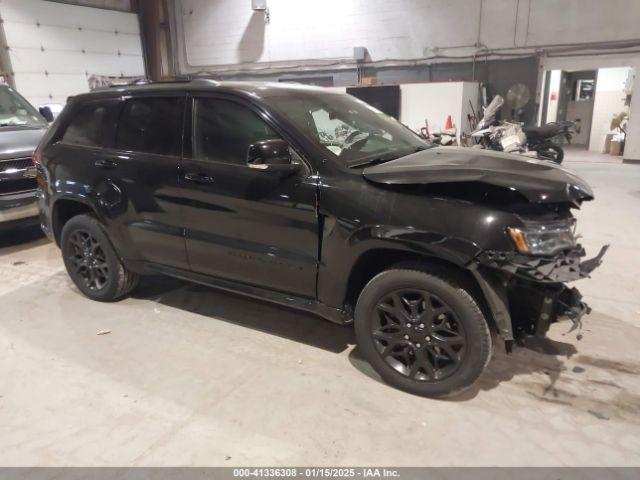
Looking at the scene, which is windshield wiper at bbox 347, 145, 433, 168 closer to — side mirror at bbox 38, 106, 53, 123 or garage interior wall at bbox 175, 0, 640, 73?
side mirror at bbox 38, 106, 53, 123

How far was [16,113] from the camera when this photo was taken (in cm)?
607

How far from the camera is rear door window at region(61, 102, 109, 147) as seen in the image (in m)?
3.53

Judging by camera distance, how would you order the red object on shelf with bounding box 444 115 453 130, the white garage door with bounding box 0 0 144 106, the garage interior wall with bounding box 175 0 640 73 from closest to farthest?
the garage interior wall with bounding box 175 0 640 73, the red object on shelf with bounding box 444 115 453 130, the white garage door with bounding box 0 0 144 106

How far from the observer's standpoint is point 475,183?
2.28 m

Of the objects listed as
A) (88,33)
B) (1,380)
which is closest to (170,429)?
(1,380)

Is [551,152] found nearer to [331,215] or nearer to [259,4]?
[331,215]

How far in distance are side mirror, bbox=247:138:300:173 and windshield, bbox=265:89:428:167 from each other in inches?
8.5

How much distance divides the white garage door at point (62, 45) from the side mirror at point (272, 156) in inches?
452

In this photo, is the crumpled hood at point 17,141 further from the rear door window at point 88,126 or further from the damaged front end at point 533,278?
the damaged front end at point 533,278

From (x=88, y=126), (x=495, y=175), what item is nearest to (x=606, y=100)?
(x=495, y=175)

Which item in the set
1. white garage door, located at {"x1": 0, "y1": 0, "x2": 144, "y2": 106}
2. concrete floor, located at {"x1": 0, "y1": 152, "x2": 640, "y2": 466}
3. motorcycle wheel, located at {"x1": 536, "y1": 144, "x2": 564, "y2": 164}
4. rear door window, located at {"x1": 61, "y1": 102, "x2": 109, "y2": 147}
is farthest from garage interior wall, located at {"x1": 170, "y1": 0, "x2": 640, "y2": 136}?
rear door window, located at {"x1": 61, "y1": 102, "x2": 109, "y2": 147}

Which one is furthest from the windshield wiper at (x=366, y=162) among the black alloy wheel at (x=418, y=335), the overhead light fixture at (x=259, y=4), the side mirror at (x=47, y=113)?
the overhead light fixture at (x=259, y=4)

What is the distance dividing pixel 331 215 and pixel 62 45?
12632mm

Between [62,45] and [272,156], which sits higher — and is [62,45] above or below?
above
